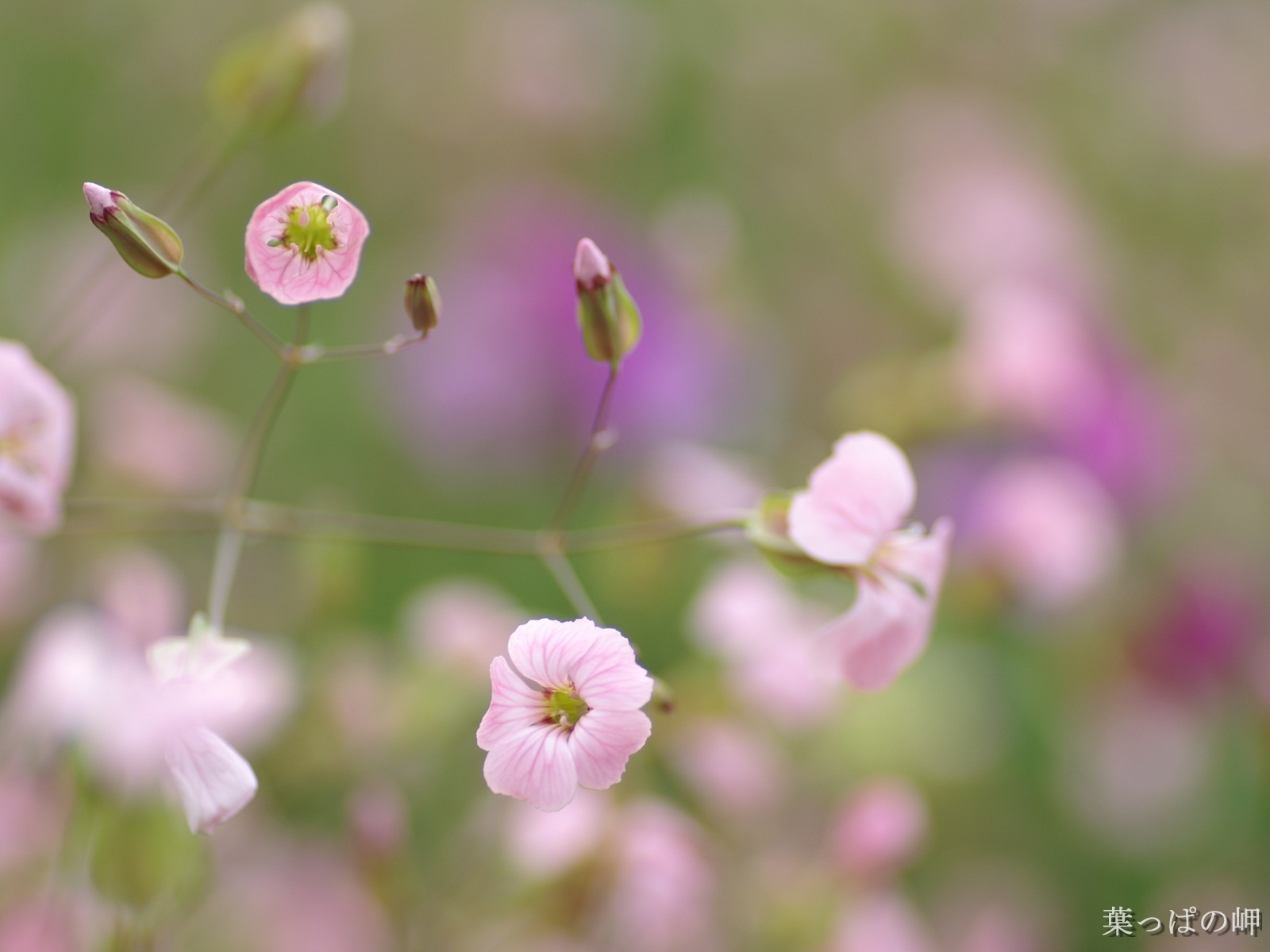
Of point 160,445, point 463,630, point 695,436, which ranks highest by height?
point 695,436

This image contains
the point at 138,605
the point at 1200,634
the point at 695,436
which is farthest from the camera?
the point at 695,436

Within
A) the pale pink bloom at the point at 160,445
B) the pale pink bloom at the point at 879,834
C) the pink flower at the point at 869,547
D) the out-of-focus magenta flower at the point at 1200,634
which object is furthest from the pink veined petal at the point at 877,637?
the out-of-focus magenta flower at the point at 1200,634

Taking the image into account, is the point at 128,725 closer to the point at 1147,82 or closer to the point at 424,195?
the point at 424,195

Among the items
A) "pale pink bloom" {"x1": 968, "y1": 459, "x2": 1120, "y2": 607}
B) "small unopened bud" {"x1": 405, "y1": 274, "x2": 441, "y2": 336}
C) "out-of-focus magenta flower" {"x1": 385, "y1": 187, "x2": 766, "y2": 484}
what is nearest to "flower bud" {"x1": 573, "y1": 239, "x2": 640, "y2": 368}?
"small unopened bud" {"x1": 405, "y1": 274, "x2": 441, "y2": 336}

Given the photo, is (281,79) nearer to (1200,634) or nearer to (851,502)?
(851,502)

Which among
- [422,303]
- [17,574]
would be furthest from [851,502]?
[17,574]

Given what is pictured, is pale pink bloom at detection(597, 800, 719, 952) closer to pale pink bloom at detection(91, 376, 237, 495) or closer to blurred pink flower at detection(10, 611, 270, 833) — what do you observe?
blurred pink flower at detection(10, 611, 270, 833)

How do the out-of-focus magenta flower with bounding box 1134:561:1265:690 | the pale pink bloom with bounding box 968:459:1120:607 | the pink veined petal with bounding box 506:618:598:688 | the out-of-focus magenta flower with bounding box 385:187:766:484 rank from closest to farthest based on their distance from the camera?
the pink veined petal with bounding box 506:618:598:688, the pale pink bloom with bounding box 968:459:1120:607, the out-of-focus magenta flower with bounding box 1134:561:1265:690, the out-of-focus magenta flower with bounding box 385:187:766:484
